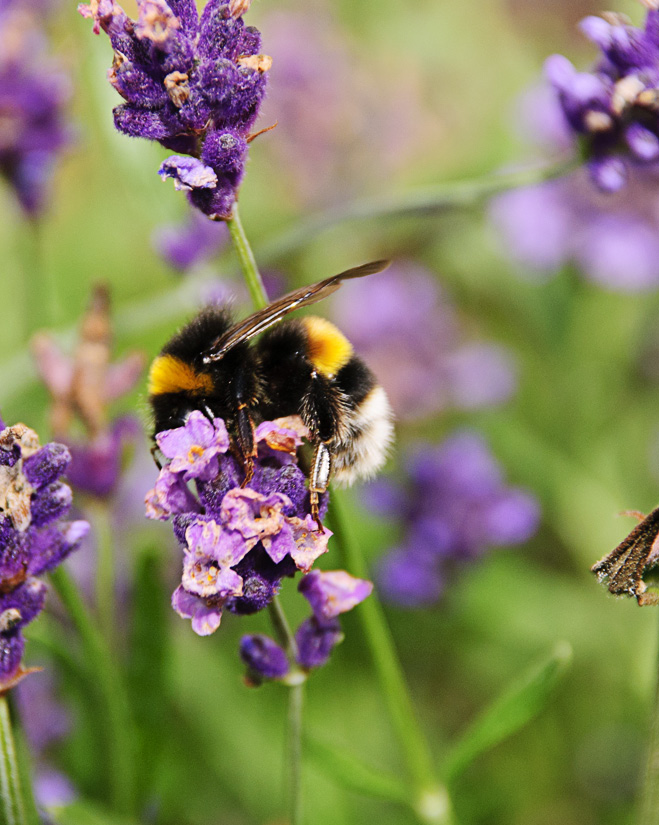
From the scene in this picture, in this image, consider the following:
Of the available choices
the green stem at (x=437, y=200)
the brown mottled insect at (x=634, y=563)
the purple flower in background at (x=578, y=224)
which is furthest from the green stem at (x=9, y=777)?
the purple flower in background at (x=578, y=224)

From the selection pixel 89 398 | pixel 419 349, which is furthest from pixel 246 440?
pixel 419 349

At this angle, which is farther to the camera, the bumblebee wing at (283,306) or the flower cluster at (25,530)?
the bumblebee wing at (283,306)

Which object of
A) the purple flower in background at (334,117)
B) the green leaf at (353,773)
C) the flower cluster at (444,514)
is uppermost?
the purple flower in background at (334,117)

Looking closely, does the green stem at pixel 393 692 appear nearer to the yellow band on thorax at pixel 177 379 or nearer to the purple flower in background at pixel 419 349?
the yellow band on thorax at pixel 177 379

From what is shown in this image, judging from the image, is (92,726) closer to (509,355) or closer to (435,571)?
(435,571)

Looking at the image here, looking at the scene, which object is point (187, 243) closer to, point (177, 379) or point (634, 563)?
point (177, 379)

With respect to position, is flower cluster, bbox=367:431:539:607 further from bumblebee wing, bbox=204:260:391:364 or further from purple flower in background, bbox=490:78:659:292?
bumblebee wing, bbox=204:260:391:364
